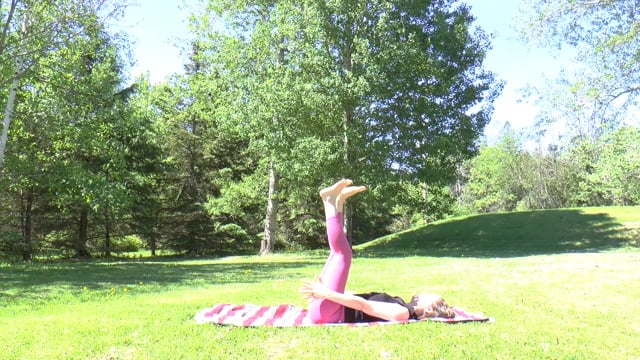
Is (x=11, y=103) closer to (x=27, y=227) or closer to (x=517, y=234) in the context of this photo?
(x=27, y=227)

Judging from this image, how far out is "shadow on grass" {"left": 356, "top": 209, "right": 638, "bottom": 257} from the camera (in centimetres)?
2367

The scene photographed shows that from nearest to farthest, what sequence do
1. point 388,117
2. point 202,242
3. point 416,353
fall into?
point 416,353 → point 388,117 → point 202,242

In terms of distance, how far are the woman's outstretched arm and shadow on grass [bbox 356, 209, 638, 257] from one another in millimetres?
17295

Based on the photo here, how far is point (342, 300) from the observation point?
16.7 ft

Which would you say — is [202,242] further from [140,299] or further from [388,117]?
[140,299]

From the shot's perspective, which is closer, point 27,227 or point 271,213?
point 27,227

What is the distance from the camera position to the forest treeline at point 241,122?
15.1 metres

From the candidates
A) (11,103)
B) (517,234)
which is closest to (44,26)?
(11,103)

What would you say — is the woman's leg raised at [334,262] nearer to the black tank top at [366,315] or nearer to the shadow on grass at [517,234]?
the black tank top at [366,315]

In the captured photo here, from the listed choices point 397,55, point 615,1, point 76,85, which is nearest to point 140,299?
point 76,85

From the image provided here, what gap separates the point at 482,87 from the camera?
2084 cm

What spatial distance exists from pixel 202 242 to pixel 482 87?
1981 cm

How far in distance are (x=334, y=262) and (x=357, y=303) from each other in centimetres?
58

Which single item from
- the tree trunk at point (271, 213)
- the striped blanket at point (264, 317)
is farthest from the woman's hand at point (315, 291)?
the tree trunk at point (271, 213)
